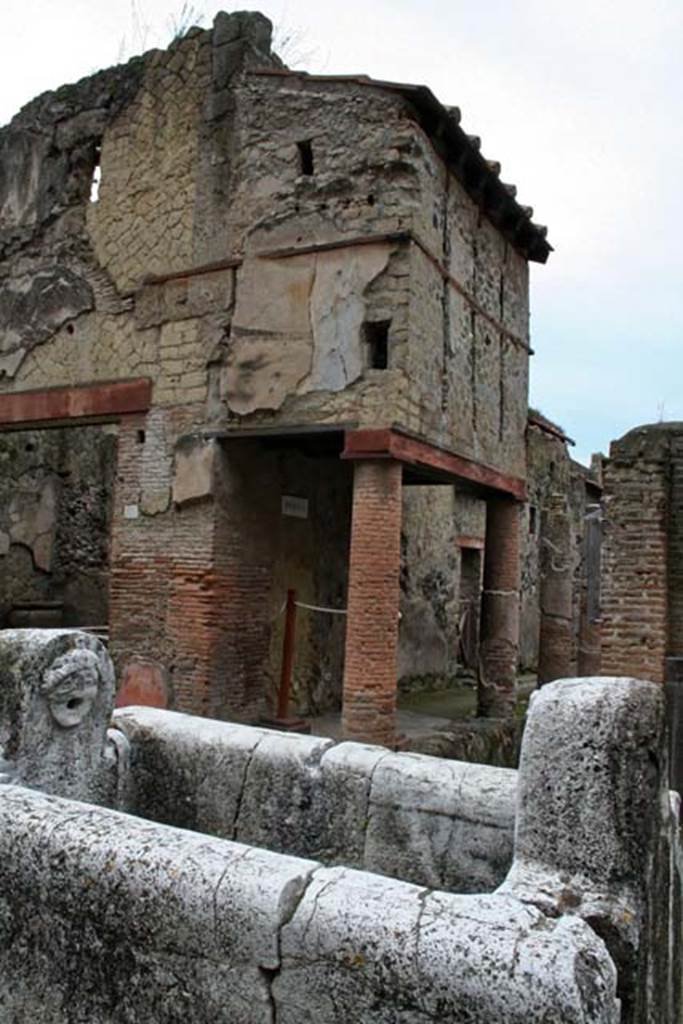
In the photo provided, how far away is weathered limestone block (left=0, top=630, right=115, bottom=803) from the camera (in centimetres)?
304

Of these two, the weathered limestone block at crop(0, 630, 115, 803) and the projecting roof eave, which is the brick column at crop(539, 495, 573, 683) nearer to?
the projecting roof eave

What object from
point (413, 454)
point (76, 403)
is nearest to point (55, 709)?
point (413, 454)

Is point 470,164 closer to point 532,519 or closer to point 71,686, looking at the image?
point 71,686

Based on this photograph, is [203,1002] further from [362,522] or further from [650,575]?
[362,522]

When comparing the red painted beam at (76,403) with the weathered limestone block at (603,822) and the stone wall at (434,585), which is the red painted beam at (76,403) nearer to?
the stone wall at (434,585)

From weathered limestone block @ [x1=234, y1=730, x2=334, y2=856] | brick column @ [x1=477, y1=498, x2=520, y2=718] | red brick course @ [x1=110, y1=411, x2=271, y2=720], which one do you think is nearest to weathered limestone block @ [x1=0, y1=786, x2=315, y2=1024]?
weathered limestone block @ [x1=234, y1=730, x2=334, y2=856]

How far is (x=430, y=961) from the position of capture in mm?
1752

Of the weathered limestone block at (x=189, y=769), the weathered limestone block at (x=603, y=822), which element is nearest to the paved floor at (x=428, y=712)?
the weathered limestone block at (x=189, y=769)

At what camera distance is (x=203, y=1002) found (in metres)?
2.06

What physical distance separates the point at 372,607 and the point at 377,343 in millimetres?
2320

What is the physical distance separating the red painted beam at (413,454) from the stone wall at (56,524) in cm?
671

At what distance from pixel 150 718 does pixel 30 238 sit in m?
7.75

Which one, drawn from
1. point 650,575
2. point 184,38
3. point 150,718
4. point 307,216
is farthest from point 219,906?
point 184,38

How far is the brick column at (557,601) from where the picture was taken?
11477 millimetres
